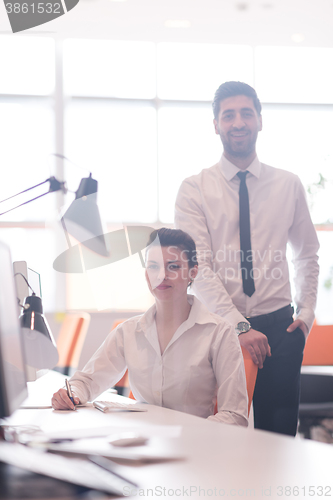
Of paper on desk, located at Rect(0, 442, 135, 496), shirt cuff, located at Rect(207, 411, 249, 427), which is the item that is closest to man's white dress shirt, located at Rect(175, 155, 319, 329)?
shirt cuff, located at Rect(207, 411, 249, 427)

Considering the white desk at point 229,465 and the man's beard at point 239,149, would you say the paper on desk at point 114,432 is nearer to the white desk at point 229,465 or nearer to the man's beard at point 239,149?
the white desk at point 229,465

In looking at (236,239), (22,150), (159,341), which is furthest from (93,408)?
(22,150)

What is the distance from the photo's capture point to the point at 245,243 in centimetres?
184

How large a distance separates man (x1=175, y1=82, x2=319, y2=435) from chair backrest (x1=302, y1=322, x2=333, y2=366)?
3.43 feet

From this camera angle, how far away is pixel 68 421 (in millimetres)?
1051

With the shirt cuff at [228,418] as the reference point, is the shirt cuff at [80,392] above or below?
above

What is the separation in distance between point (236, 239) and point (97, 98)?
10.2 ft

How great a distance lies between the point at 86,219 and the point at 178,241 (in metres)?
0.54

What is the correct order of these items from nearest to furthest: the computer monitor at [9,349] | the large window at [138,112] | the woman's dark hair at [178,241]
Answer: the computer monitor at [9,349]
the woman's dark hair at [178,241]
the large window at [138,112]

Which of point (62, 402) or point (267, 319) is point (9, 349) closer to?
point (62, 402)

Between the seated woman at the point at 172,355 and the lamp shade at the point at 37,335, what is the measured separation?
0.17 meters

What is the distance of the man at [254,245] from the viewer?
1.78 metres

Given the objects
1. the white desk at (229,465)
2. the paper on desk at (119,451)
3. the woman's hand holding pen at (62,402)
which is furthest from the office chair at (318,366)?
the paper on desk at (119,451)

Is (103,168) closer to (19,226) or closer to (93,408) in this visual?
(19,226)
